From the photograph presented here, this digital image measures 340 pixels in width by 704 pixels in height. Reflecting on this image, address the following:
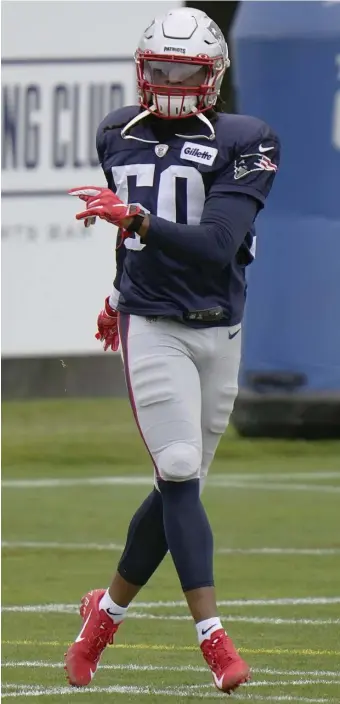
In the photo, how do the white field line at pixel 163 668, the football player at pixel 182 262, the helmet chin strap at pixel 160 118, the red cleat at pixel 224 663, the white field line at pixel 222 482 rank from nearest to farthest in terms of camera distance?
the red cleat at pixel 224 663
the football player at pixel 182 262
the helmet chin strap at pixel 160 118
the white field line at pixel 163 668
the white field line at pixel 222 482

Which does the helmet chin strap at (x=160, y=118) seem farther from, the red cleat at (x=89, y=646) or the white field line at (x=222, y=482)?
the white field line at (x=222, y=482)

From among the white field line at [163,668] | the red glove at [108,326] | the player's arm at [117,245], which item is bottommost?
the white field line at [163,668]

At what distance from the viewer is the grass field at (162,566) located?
5.13m

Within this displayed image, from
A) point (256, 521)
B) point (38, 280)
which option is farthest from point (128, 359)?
point (38, 280)

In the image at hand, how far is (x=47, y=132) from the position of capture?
13711mm

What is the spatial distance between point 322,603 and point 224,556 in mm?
1325

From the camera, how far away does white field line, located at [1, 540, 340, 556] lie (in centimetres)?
791

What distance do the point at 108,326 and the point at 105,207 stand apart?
78 cm

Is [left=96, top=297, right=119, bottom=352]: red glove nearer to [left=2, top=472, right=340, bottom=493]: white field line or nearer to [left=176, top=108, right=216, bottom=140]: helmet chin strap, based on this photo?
[left=176, top=108, right=216, bottom=140]: helmet chin strap

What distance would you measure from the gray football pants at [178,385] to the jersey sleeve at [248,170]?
1.29ft

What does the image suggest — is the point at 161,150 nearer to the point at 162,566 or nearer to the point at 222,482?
the point at 162,566

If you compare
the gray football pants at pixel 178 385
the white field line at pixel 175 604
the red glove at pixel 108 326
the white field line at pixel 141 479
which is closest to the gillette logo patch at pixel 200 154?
the gray football pants at pixel 178 385

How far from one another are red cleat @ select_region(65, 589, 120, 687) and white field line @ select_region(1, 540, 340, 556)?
115 inches

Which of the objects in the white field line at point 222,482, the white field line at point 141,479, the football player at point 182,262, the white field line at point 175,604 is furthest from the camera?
the white field line at point 141,479
